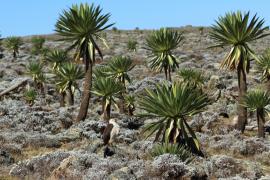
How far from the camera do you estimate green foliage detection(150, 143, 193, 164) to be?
1497cm

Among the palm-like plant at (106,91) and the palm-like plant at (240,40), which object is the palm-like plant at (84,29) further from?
the palm-like plant at (240,40)

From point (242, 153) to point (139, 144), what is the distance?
15.0 ft

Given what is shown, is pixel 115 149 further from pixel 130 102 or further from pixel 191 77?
pixel 191 77

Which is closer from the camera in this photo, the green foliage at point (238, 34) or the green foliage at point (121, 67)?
the green foliage at point (238, 34)

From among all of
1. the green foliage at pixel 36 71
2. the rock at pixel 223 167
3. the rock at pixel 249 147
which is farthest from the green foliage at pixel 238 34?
the green foliage at pixel 36 71

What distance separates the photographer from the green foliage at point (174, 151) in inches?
589

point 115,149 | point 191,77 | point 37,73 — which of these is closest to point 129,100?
point 191,77

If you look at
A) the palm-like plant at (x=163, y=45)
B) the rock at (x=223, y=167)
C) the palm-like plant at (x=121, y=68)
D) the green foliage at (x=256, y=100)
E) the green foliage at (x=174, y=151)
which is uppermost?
the palm-like plant at (x=163, y=45)

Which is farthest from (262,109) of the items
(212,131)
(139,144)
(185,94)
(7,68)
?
(7,68)

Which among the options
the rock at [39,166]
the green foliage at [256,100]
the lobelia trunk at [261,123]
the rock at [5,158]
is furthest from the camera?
the green foliage at [256,100]

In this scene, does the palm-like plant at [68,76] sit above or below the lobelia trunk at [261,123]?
above

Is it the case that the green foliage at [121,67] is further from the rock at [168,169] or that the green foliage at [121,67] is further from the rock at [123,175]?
the rock at [123,175]

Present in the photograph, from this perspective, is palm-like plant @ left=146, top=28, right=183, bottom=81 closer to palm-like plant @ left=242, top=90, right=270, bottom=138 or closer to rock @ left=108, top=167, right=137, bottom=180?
palm-like plant @ left=242, top=90, right=270, bottom=138

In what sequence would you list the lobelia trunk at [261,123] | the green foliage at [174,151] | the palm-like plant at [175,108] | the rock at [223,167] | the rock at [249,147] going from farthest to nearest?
the lobelia trunk at [261,123] < the rock at [249,147] < the palm-like plant at [175,108] < the rock at [223,167] < the green foliage at [174,151]
